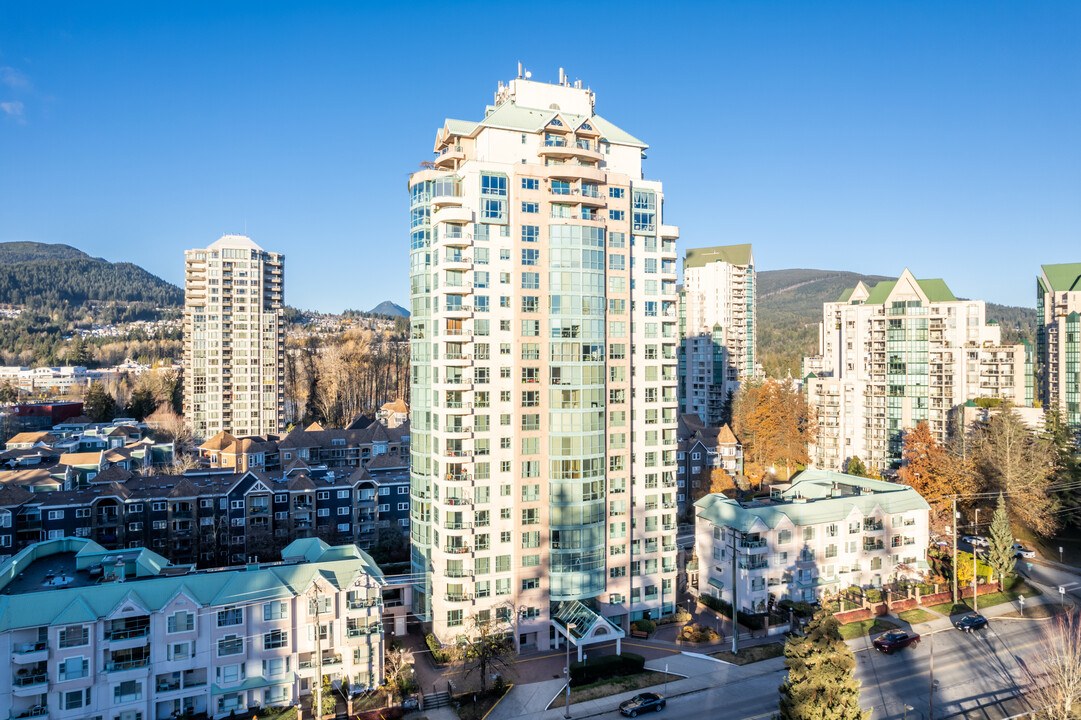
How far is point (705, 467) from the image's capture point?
285 feet

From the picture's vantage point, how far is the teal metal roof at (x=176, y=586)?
34.9 metres

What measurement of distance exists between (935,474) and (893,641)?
2629cm

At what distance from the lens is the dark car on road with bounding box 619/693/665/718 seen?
3773 centimetres

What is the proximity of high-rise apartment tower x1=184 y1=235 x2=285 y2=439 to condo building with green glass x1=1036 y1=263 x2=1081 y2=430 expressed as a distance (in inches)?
4225

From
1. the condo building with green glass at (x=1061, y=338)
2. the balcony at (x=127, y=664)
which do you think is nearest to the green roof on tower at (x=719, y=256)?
the condo building with green glass at (x=1061, y=338)

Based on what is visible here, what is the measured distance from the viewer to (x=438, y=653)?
43406mm

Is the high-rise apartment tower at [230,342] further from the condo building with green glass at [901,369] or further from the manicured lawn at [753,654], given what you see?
the manicured lawn at [753,654]

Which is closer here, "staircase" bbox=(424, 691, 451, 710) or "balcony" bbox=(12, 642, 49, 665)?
"balcony" bbox=(12, 642, 49, 665)

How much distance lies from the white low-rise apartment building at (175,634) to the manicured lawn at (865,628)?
102 ft

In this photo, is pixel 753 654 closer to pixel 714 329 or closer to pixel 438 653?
pixel 438 653

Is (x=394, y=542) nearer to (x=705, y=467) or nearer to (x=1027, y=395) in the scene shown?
(x=705, y=467)

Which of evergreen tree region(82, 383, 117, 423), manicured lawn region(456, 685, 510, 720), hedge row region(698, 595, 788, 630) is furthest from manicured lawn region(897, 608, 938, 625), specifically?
evergreen tree region(82, 383, 117, 423)

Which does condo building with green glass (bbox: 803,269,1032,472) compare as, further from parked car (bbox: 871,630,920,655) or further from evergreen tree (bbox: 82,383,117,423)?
evergreen tree (bbox: 82,383,117,423)

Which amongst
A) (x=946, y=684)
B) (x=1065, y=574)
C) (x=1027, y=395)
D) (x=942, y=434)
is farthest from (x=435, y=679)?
(x=1027, y=395)
